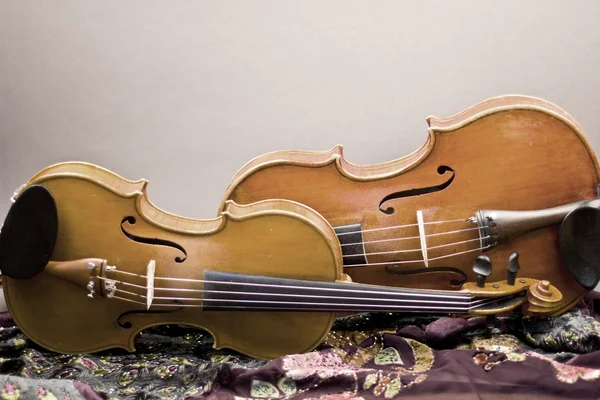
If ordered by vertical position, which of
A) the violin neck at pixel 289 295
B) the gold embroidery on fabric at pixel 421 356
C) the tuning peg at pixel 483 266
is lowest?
the gold embroidery on fabric at pixel 421 356

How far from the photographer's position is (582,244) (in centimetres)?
152

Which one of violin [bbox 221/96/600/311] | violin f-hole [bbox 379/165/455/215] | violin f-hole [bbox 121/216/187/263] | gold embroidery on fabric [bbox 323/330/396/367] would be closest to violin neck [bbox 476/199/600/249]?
violin [bbox 221/96/600/311]

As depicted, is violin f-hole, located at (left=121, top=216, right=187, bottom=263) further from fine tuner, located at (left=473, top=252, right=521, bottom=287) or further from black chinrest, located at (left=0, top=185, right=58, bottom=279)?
fine tuner, located at (left=473, top=252, right=521, bottom=287)

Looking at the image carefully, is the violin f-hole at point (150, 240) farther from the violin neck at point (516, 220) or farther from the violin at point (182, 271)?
the violin neck at point (516, 220)

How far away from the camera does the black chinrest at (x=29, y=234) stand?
1.39 metres

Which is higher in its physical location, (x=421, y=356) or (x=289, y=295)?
(x=289, y=295)

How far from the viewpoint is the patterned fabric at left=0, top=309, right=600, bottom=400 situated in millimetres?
1291

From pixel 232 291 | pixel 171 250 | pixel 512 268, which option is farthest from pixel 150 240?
pixel 512 268

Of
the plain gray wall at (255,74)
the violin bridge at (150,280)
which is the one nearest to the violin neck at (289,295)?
the violin bridge at (150,280)

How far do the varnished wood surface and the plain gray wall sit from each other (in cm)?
47

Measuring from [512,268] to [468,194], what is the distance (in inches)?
7.8

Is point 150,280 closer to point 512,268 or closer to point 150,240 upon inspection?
point 150,240

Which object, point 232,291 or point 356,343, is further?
point 356,343

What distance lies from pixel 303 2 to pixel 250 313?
0.87 metres
